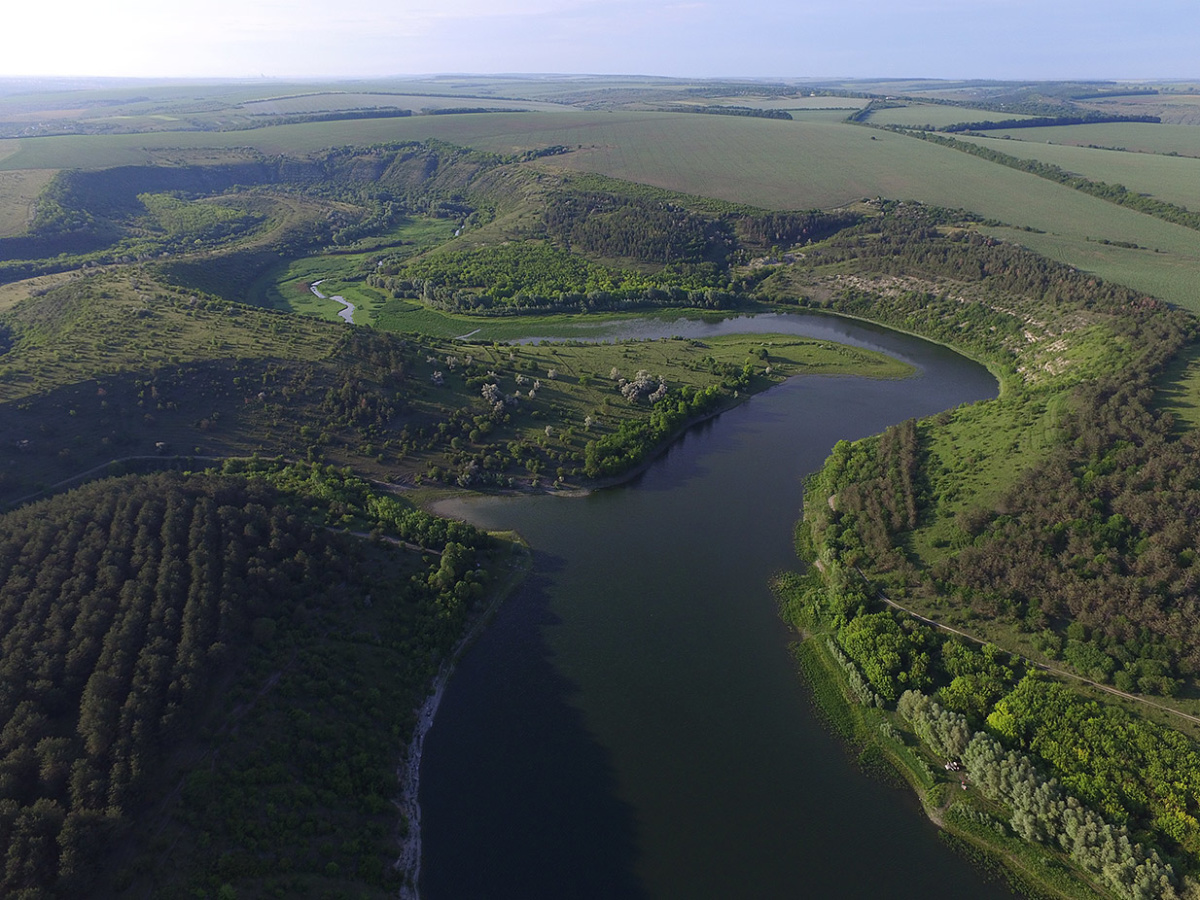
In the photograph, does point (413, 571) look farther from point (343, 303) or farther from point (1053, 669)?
point (343, 303)

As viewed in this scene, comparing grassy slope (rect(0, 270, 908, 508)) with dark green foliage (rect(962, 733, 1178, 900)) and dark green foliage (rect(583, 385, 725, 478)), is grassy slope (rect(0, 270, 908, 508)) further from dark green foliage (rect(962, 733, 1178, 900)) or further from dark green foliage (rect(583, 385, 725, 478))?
dark green foliage (rect(962, 733, 1178, 900))

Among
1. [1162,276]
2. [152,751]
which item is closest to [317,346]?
[152,751]

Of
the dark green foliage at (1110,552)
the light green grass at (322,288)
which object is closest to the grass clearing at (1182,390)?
the dark green foliage at (1110,552)

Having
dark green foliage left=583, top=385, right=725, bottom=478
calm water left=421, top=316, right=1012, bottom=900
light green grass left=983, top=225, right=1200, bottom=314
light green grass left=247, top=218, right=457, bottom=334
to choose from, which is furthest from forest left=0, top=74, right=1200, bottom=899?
light green grass left=247, top=218, right=457, bottom=334

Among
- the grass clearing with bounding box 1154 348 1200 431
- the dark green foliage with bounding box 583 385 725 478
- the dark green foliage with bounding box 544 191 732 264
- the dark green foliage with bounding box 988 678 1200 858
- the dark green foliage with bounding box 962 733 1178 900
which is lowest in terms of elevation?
the dark green foliage with bounding box 962 733 1178 900

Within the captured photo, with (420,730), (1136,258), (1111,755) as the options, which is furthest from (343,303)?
(1136,258)

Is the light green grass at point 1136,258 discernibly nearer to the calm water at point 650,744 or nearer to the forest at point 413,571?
the forest at point 413,571
